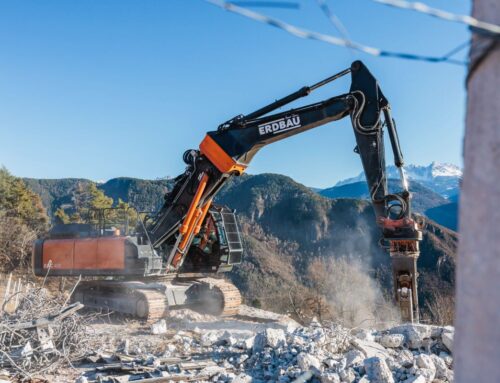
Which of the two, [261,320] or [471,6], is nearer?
[471,6]

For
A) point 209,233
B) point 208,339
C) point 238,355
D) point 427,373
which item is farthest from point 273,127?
point 427,373

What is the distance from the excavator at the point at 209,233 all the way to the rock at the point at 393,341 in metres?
0.67

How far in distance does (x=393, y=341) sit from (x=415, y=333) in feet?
1.01

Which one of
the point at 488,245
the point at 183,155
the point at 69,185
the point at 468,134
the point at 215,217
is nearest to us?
the point at 488,245

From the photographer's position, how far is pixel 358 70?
886 cm

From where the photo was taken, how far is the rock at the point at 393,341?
7254 mm

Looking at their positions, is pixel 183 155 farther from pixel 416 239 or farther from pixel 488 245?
pixel 488 245

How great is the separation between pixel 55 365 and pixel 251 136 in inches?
198

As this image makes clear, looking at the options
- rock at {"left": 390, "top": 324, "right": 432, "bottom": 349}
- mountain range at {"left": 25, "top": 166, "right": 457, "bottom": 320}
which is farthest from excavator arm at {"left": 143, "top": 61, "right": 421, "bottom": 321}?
mountain range at {"left": 25, "top": 166, "right": 457, "bottom": 320}

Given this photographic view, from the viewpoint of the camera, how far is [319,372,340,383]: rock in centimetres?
560

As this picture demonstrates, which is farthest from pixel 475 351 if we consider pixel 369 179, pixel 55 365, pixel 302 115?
pixel 302 115

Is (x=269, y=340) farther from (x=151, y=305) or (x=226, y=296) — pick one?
(x=226, y=296)

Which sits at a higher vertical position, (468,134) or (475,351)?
(468,134)

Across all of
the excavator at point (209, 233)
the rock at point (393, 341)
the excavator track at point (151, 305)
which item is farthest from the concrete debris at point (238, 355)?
the excavator track at point (151, 305)
